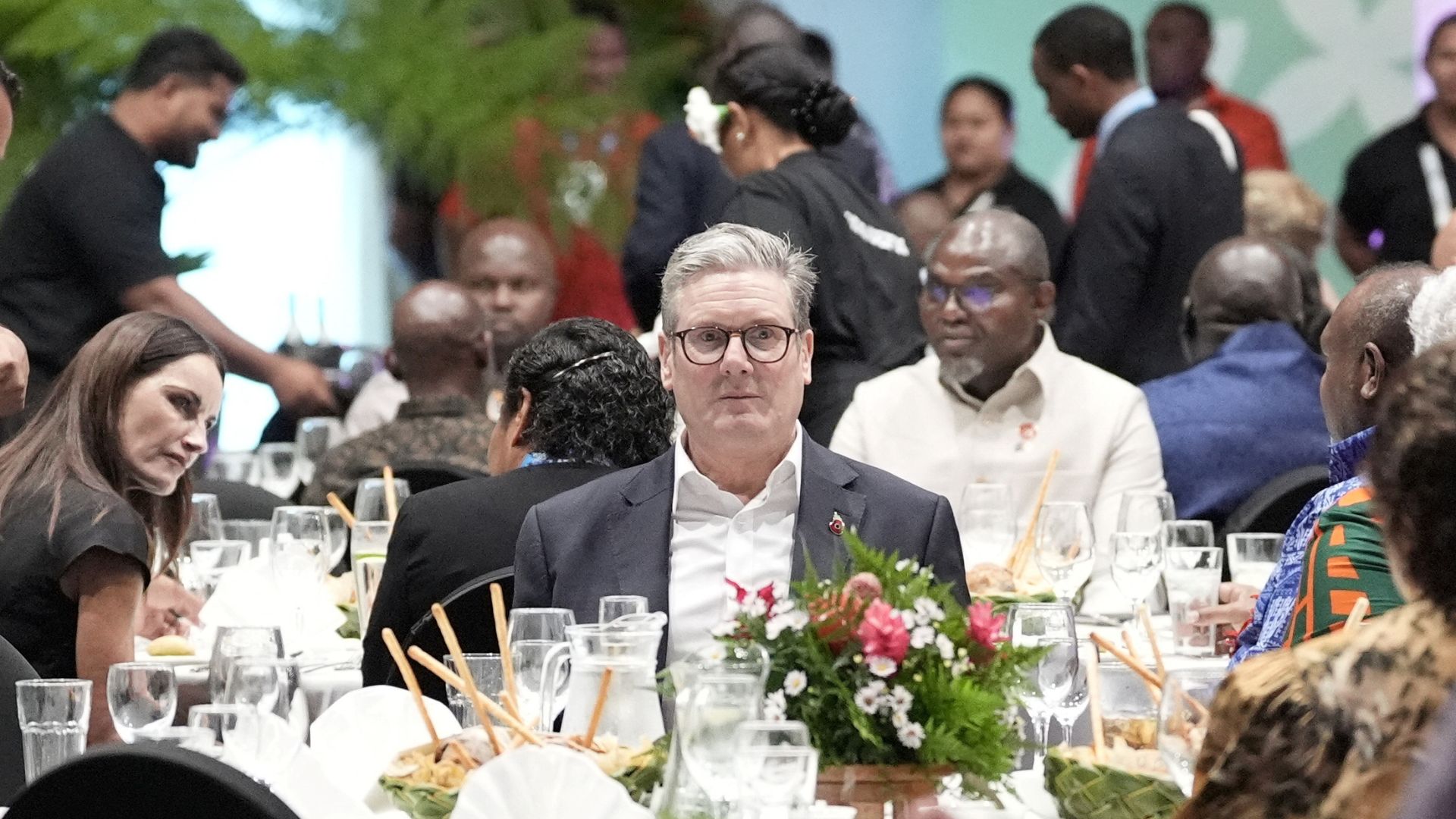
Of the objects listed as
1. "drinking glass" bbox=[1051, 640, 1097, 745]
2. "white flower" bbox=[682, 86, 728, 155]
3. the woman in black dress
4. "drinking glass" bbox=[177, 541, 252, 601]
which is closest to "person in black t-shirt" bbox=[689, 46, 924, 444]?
"white flower" bbox=[682, 86, 728, 155]

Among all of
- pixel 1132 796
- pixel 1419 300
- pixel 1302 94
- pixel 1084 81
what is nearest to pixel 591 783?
pixel 1132 796

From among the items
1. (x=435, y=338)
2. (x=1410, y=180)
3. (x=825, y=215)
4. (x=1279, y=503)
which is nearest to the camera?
(x=1279, y=503)

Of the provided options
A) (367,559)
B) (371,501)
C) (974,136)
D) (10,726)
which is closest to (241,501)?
(371,501)

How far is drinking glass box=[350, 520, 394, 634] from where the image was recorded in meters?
3.89

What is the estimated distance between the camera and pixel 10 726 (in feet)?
8.71

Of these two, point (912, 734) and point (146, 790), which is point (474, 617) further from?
point (146, 790)

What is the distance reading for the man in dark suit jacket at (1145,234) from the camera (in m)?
6.04

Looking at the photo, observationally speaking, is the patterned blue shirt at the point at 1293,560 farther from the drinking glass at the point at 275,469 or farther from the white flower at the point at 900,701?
the drinking glass at the point at 275,469

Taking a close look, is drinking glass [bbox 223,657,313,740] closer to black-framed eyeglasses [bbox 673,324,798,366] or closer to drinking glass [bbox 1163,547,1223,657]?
black-framed eyeglasses [bbox 673,324,798,366]

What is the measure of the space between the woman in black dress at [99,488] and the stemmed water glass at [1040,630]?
147 centimetres

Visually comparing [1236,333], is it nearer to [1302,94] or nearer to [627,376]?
[627,376]

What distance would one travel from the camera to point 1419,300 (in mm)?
2746

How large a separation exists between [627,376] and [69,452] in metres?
0.92

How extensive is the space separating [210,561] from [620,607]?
1.67 metres
